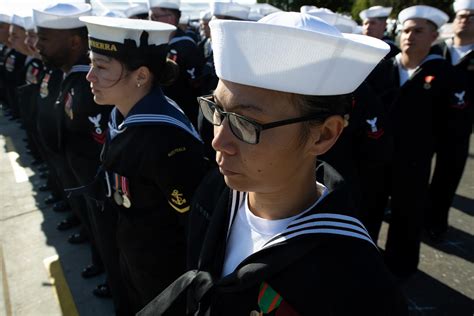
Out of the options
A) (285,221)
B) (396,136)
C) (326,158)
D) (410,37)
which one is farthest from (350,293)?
(410,37)

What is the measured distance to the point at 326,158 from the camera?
274cm

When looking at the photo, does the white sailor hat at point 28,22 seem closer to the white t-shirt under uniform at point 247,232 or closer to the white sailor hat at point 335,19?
the white sailor hat at point 335,19

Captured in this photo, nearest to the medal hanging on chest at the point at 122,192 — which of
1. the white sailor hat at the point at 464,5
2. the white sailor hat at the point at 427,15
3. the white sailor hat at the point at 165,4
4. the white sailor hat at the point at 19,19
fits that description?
the white sailor hat at the point at 427,15

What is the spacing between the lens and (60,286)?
11.5 feet

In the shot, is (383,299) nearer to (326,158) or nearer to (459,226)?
(326,158)

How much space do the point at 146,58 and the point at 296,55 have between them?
1.43 m

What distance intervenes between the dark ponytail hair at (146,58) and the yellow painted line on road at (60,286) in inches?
85.3

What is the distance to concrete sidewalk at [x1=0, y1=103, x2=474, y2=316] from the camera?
3.20 meters

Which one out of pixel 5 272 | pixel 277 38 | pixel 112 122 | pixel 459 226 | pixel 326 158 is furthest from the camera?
pixel 459 226

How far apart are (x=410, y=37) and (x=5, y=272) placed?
4.44 meters

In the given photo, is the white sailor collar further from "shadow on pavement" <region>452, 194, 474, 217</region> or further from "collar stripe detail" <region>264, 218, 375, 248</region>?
"shadow on pavement" <region>452, 194, 474, 217</region>

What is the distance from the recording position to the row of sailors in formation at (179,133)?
6.85ft

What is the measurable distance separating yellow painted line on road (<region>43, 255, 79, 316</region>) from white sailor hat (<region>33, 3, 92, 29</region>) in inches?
91.2

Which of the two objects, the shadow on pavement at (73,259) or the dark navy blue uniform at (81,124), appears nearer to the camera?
Result: the dark navy blue uniform at (81,124)
